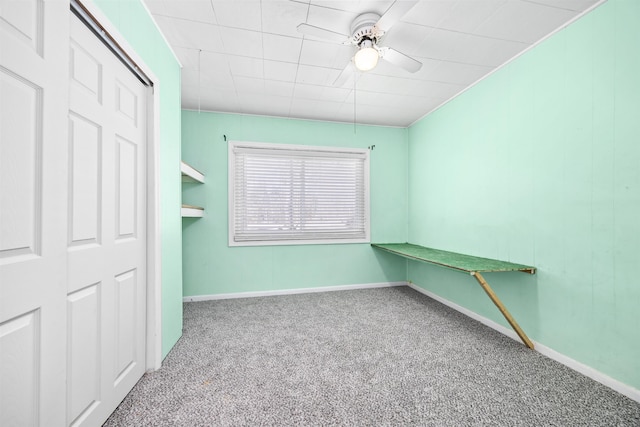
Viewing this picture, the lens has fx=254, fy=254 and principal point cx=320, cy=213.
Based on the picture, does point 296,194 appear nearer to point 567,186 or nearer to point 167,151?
point 167,151

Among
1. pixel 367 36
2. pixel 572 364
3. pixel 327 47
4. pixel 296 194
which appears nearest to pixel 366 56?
pixel 367 36

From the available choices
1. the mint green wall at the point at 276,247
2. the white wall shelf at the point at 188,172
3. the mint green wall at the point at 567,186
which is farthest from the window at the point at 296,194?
the mint green wall at the point at 567,186

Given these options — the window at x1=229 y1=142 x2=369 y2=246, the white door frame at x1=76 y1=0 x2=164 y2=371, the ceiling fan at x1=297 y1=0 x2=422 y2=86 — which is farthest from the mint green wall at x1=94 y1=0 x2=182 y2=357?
the window at x1=229 y1=142 x2=369 y2=246

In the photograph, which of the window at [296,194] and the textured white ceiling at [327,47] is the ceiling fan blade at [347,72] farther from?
the window at [296,194]

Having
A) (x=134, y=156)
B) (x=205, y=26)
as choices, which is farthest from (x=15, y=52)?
(x=205, y=26)

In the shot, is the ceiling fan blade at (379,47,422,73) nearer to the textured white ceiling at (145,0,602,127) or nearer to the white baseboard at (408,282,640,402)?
the textured white ceiling at (145,0,602,127)

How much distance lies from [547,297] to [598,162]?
1.07m

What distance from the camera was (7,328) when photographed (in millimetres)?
853

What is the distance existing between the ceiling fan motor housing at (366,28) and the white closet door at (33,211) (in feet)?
5.13

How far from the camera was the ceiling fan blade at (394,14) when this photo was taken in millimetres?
1372

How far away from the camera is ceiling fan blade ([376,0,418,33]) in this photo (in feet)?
4.50

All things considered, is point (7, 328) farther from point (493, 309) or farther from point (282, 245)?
point (493, 309)

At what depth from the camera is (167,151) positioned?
2.02 m

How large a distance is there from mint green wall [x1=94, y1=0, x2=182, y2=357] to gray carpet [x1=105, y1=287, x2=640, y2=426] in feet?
1.12
